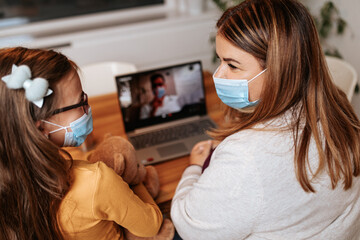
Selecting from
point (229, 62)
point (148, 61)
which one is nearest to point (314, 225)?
point (229, 62)

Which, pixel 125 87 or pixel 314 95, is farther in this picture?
pixel 125 87

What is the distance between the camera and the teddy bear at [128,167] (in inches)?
39.3

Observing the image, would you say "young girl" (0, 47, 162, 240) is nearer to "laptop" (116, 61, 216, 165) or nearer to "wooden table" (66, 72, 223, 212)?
"wooden table" (66, 72, 223, 212)

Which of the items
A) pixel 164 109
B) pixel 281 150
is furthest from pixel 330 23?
pixel 281 150

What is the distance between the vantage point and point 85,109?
895mm

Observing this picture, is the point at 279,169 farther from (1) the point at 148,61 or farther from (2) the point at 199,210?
(1) the point at 148,61

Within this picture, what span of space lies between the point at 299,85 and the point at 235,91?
20 centimetres

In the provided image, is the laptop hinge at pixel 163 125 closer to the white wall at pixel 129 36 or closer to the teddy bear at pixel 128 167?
the teddy bear at pixel 128 167

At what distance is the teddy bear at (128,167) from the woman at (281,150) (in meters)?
0.14

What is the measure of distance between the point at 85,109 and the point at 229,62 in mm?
415

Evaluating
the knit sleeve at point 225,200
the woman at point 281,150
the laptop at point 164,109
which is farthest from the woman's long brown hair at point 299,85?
the laptop at point 164,109

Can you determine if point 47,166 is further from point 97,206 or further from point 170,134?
point 170,134

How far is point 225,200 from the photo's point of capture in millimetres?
796

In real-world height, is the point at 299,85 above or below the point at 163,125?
above
